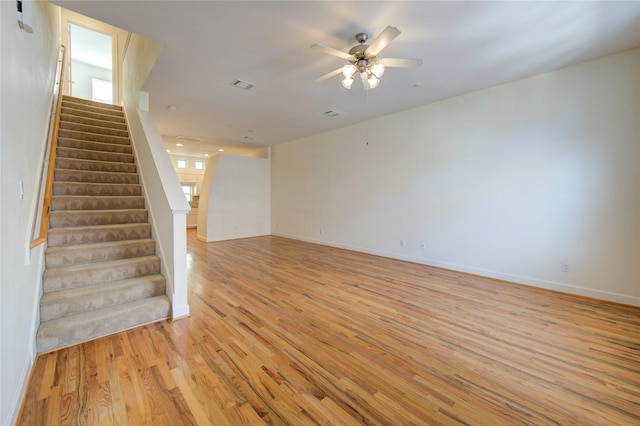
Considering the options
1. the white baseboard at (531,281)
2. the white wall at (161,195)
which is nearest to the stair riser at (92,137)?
the white wall at (161,195)

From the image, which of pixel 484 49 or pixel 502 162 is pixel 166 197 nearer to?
pixel 484 49

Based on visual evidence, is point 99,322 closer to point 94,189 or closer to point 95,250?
point 95,250

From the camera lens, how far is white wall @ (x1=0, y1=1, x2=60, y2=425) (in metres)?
1.40

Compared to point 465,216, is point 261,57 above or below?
above

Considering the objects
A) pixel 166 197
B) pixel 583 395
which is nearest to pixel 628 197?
pixel 583 395

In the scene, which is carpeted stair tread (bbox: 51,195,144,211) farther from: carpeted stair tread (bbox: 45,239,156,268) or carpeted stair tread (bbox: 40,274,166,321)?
carpeted stair tread (bbox: 40,274,166,321)

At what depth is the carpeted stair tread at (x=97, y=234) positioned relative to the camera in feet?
9.23

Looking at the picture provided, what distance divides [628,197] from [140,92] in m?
6.79

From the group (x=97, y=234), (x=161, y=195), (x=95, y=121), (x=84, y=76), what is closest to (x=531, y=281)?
(x=161, y=195)

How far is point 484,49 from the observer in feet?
9.57

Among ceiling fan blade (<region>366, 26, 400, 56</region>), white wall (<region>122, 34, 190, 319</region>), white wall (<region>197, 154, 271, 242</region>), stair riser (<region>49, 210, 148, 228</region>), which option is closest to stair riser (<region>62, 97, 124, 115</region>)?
white wall (<region>122, 34, 190, 319</region>)

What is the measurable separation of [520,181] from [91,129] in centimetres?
710

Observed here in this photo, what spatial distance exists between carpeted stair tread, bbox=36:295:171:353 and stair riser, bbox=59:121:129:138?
3690 millimetres

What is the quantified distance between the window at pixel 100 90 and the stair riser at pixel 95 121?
4.73m
